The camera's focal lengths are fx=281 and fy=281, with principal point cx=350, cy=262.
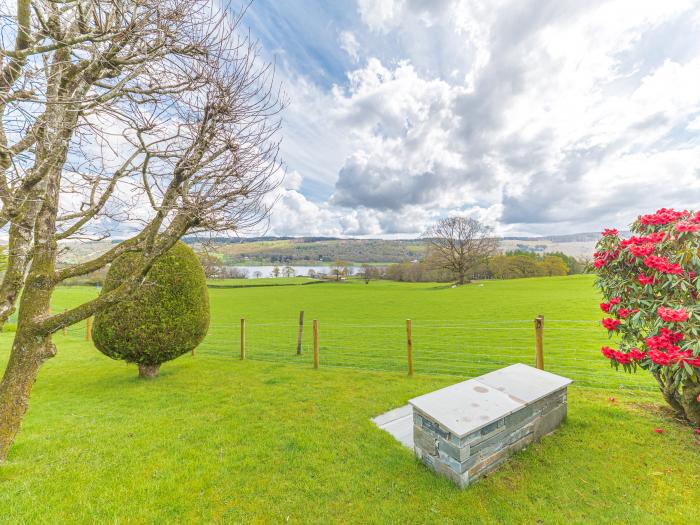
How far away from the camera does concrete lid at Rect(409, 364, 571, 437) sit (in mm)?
2885

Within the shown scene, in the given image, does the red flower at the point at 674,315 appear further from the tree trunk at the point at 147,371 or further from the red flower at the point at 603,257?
the tree trunk at the point at 147,371

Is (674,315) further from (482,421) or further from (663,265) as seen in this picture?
(482,421)

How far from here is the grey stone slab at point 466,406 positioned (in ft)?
9.29

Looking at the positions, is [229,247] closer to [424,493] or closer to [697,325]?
[424,493]

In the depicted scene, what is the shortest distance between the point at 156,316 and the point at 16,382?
9.67ft

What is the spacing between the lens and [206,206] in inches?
132

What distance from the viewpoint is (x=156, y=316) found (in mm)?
6086

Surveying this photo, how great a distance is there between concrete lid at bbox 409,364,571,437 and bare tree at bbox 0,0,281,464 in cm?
341

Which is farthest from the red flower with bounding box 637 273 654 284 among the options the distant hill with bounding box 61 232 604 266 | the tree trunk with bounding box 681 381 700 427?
the distant hill with bounding box 61 232 604 266

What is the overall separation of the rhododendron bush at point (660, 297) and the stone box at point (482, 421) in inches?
42.5

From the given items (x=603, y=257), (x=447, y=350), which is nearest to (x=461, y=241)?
(x=447, y=350)

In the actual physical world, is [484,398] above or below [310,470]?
above

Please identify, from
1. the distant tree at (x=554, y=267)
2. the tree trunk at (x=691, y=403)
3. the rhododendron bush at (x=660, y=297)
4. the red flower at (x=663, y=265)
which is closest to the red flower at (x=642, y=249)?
the rhododendron bush at (x=660, y=297)

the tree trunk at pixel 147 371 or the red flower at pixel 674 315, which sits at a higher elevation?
the red flower at pixel 674 315
